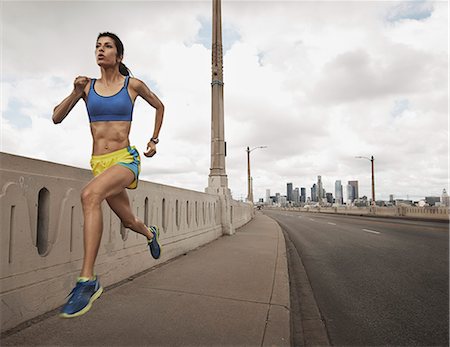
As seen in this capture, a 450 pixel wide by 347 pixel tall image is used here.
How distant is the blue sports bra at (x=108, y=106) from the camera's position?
2.33 m

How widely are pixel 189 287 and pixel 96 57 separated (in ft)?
10.5

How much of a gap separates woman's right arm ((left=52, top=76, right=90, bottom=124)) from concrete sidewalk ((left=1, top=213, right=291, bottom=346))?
174cm

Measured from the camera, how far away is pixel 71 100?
2.35m

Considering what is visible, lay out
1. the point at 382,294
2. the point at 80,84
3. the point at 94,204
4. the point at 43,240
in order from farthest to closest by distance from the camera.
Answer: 1. the point at 382,294
2. the point at 43,240
3. the point at 80,84
4. the point at 94,204

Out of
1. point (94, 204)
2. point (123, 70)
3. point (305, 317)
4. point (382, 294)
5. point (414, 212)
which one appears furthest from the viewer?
point (414, 212)

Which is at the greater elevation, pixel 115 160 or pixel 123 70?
pixel 123 70

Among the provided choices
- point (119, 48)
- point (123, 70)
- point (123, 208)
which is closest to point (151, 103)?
point (123, 70)

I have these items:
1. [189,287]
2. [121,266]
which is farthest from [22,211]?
[189,287]

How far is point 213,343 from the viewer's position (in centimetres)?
277

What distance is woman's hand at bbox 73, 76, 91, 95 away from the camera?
7.57 feet

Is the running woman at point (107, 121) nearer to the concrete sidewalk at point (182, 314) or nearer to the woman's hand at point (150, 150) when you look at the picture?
the woman's hand at point (150, 150)

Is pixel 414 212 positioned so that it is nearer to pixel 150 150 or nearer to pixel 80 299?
pixel 150 150

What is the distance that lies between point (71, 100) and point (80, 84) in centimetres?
13

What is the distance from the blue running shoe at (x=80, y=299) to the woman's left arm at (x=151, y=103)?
96 cm
